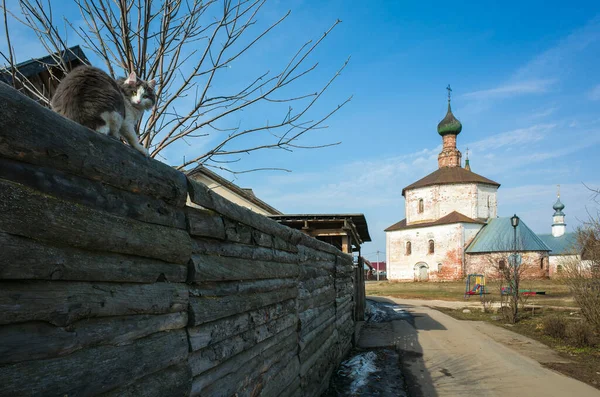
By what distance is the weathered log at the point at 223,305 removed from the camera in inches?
102

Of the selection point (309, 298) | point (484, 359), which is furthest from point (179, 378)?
point (484, 359)

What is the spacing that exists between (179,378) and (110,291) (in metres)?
0.75

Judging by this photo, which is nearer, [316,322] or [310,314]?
[310,314]

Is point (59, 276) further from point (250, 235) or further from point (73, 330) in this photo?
point (250, 235)

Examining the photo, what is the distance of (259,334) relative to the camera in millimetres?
3787

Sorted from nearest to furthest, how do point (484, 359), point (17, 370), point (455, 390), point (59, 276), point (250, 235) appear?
point (17, 370), point (59, 276), point (250, 235), point (455, 390), point (484, 359)

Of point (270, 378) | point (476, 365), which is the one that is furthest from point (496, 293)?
point (270, 378)

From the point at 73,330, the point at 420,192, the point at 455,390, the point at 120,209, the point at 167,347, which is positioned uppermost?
the point at 420,192

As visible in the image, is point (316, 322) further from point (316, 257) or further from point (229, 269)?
point (229, 269)

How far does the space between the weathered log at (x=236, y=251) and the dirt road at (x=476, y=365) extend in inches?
166

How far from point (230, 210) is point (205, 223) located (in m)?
0.42

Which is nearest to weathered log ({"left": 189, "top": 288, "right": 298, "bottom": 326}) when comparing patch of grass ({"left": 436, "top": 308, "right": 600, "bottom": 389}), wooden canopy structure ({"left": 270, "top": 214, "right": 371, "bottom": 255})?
patch of grass ({"left": 436, "top": 308, "right": 600, "bottom": 389})

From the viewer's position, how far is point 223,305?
2.98 m

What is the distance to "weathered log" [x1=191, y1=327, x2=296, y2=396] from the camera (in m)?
2.71
